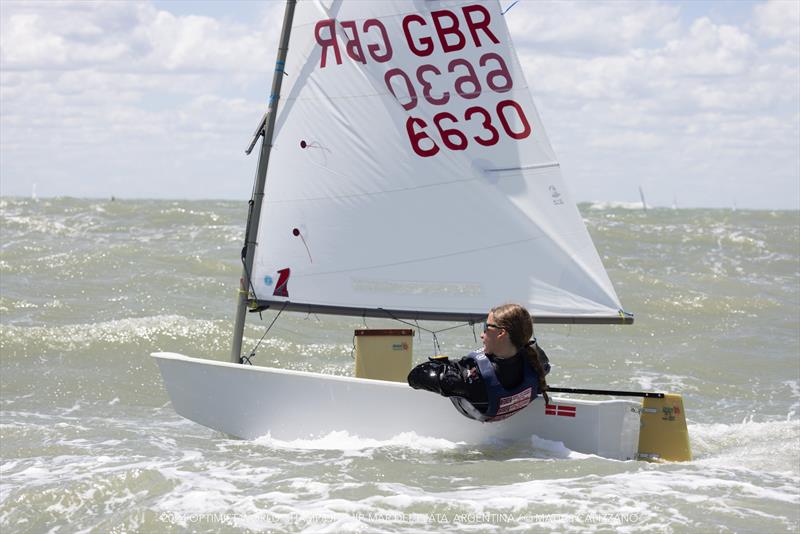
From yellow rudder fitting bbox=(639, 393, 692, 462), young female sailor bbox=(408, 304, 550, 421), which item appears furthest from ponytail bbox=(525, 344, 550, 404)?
yellow rudder fitting bbox=(639, 393, 692, 462)

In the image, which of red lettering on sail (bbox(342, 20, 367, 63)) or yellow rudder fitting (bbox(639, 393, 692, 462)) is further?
red lettering on sail (bbox(342, 20, 367, 63))

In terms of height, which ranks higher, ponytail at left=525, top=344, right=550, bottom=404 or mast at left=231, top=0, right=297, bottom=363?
mast at left=231, top=0, right=297, bottom=363

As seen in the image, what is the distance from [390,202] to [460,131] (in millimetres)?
666

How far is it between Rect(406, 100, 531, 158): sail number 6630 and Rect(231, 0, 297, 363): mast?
911 mm

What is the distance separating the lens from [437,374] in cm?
572

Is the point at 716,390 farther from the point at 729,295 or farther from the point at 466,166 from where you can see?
the point at 729,295

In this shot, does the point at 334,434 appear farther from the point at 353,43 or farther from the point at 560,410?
the point at 353,43

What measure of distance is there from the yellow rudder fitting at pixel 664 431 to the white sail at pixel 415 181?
2.52ft

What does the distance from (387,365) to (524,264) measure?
44.8 inches

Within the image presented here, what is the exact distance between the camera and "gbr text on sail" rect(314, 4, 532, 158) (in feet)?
21.5

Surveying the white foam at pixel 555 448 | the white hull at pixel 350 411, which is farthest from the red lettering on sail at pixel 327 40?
the white foam at pixel 555 448

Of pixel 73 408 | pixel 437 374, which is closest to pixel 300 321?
pixel 73 408

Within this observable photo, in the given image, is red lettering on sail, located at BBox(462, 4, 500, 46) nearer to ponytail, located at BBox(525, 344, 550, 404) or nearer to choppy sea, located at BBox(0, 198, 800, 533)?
ponytail, located at BBox(525, 344, 550, 404)

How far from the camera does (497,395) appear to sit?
574 centimetres
